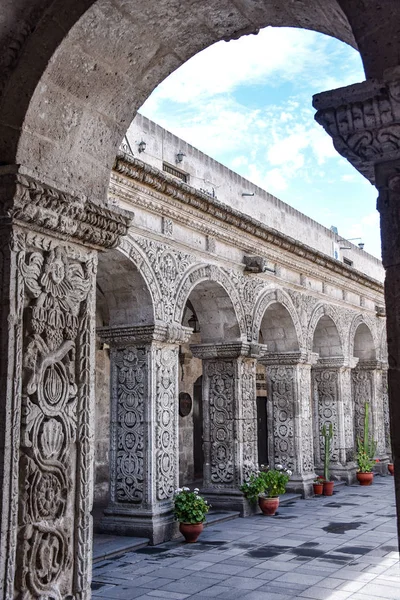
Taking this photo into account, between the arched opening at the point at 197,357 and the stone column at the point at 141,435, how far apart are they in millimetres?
1991

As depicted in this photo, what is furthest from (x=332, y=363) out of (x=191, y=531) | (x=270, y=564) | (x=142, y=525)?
(x=270, y=564)

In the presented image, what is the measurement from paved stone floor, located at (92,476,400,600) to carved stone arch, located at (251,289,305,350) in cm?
319

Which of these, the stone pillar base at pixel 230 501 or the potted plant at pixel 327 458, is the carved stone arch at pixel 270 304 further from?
the stone pillar base at pixel 230 501

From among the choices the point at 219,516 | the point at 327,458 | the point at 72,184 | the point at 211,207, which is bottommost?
the point at 219,516

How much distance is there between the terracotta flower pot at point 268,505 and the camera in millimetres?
10836

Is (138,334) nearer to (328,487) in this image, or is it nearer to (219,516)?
(219,516)

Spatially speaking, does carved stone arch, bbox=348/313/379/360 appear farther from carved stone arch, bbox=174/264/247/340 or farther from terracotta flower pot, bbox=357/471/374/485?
carved stone arch, bbox=174/264/247/340

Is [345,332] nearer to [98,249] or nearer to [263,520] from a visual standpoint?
[263,520]

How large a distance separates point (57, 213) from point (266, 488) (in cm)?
835

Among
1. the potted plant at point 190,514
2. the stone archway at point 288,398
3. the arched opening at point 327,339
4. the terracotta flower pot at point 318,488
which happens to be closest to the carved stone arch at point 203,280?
the stone archway at point 288,398

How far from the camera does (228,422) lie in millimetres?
11086

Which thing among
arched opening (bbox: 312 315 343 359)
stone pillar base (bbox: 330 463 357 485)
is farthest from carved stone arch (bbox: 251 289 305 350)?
stone pillar base (bbox: 330 463 357 485)

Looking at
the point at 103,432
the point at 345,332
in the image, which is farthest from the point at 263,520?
the point at 345,332

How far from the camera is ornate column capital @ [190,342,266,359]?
11125 millimetres
